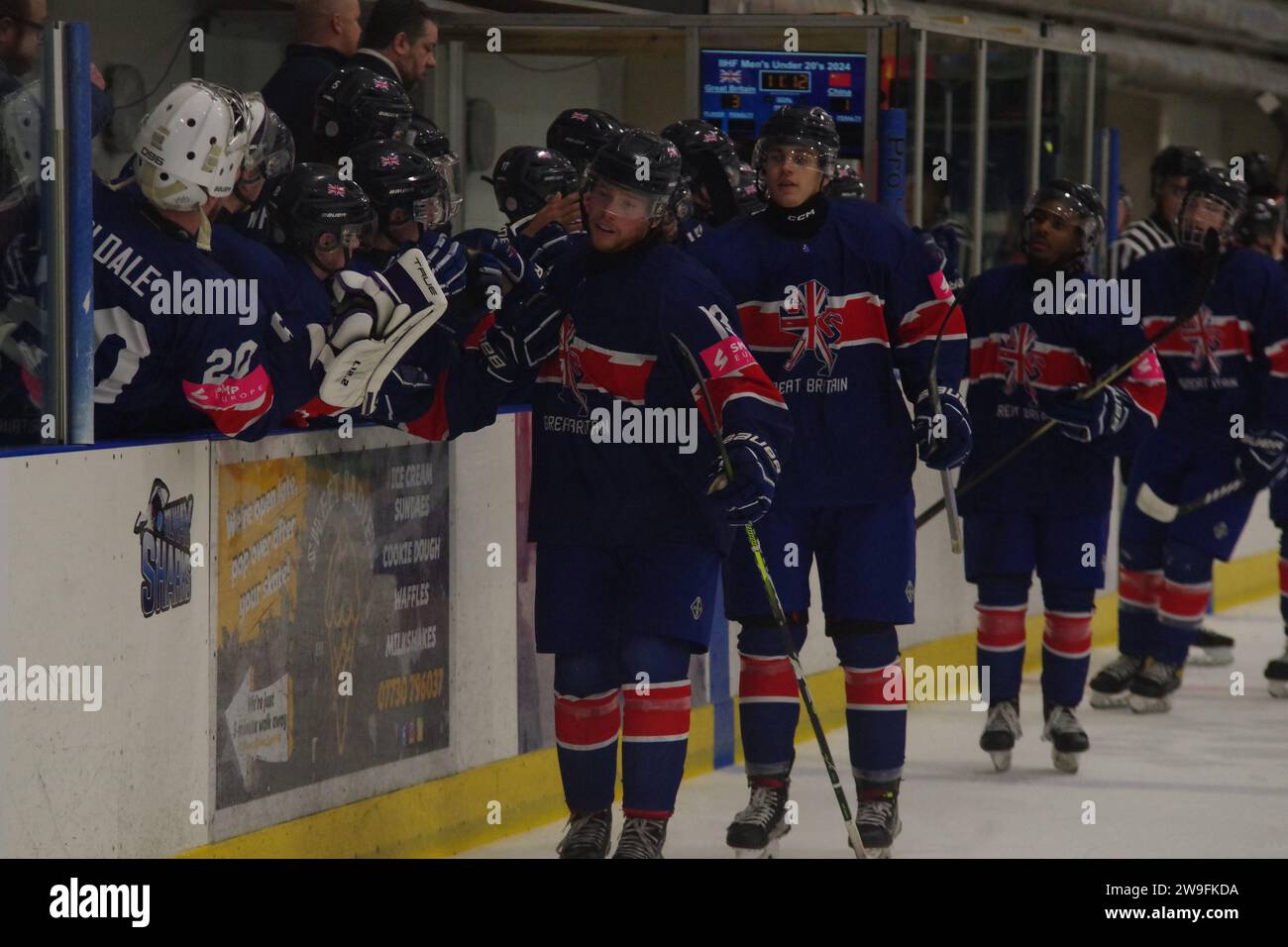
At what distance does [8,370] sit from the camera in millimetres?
3980

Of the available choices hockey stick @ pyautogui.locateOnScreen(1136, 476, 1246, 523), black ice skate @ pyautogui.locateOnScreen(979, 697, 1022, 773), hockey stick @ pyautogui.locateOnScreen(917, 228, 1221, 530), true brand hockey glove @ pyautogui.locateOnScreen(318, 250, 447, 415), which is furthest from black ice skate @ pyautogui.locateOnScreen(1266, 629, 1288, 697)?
true brand hockey glove @ pyautogui.locateOnScreen(318, 250, 447, 415)

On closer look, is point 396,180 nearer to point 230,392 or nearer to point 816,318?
point 230,392

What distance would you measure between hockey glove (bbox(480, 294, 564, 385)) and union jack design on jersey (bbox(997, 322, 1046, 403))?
6.26ft

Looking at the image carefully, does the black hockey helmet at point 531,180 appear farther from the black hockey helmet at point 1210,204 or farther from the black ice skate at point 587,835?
the black hockey helmet at point 1210,204

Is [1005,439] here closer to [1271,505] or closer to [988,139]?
[1271,505]

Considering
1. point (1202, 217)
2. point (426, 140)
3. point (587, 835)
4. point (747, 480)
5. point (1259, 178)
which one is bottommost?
point (587, 835)

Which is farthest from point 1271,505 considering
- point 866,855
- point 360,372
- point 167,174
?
point 167,174

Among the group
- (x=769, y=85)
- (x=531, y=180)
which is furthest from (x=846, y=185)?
(x=531, y=180)

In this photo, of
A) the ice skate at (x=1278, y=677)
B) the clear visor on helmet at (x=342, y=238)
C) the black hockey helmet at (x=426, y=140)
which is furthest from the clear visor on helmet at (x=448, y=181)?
the ice skate at (x=1278, y=677)

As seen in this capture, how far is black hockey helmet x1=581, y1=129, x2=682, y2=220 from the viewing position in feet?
14.0

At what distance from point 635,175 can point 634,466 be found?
57cm

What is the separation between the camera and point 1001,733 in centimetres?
597

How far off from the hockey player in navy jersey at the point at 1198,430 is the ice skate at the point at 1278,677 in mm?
588

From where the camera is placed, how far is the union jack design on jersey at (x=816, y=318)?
4.81 metres
